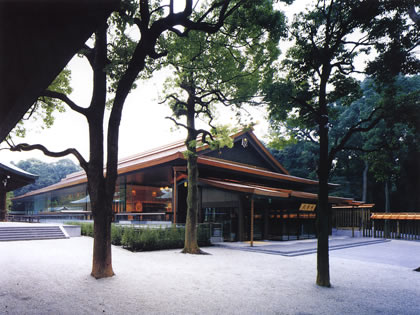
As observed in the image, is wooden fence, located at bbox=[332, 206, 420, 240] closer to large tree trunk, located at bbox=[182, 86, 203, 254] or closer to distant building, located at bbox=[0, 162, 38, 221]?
large tree trunk, located at bbox=[182, 86, 203, 254]

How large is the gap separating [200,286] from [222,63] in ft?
27.7

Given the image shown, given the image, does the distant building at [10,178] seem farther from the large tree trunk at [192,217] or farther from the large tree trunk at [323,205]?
the large tree trunk at [323,205]

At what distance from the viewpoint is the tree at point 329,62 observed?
26.6 feet

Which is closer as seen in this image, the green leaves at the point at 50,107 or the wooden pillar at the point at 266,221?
the green leaves at the point at 50,107

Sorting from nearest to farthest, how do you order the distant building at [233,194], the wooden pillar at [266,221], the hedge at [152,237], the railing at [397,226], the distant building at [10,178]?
the hedge at [152,237]
the distant building at [233,194]
the wooden pillar at [266,221]
the railing at [397,226]
the distant building at [10,178]

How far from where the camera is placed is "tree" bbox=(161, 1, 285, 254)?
9.10m

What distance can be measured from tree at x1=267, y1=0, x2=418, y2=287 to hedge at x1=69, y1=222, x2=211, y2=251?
8528 mm

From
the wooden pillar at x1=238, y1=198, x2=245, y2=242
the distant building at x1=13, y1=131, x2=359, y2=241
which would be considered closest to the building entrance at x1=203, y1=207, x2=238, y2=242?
the distant building at x1=13, y1=131, x2=359, y2=241

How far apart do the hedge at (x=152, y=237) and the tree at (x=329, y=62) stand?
8528mm

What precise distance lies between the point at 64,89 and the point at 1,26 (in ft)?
39.1

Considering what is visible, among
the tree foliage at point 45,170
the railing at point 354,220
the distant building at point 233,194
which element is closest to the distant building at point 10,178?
the distant building at point 233,194

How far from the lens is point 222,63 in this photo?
1226 cm

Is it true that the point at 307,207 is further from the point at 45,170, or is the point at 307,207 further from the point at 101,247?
the point at 45,170

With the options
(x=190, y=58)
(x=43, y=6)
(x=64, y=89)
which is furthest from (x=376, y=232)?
(x=43, y=6)
